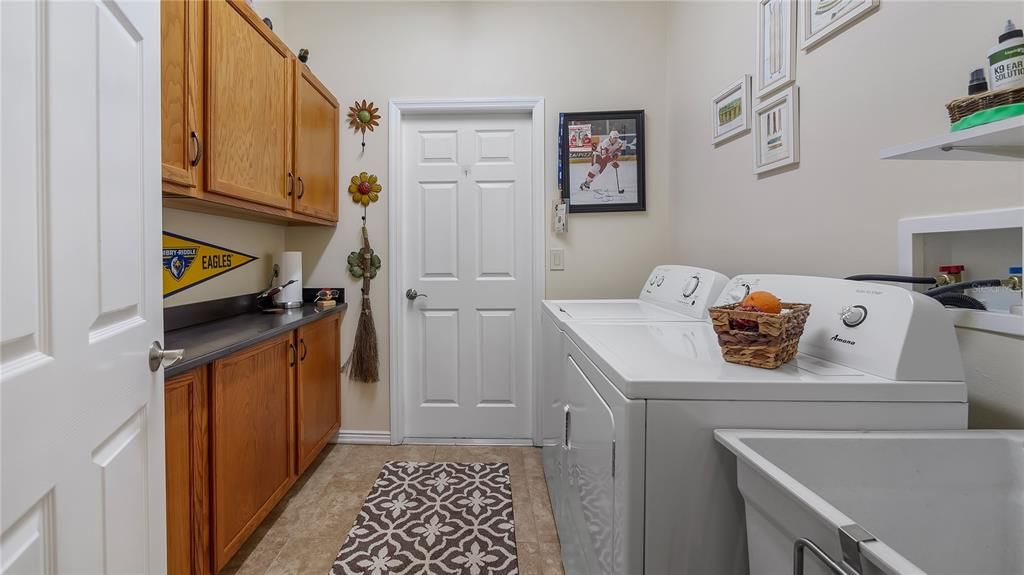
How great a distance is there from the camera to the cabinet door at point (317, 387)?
2063mm

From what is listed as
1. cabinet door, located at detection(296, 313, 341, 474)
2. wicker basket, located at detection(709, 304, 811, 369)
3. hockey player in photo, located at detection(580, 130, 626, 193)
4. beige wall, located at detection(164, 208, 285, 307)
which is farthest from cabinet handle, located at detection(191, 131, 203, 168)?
hockey player in photo, located at detection(580, 130, 626, 193)

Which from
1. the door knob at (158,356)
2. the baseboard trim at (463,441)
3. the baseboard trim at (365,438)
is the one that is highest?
the door knob at (158,356)

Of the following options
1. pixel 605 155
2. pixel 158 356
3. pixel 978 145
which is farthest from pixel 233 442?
pixel 605 155

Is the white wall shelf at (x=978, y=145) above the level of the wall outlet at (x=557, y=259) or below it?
above

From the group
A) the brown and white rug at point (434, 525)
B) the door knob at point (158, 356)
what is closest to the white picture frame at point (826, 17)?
the door knob at point (158, 356)

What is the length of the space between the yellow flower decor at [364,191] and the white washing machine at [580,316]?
1.28 meters

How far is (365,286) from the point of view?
8.61ft

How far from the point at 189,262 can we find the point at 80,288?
1326 millimetres

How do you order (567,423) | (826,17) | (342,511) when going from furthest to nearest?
(342,511), (567,423), (826,17)

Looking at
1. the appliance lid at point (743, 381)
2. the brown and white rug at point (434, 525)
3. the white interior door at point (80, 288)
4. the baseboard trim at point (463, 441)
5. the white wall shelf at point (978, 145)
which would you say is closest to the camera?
the white interior door at point (80, 288)

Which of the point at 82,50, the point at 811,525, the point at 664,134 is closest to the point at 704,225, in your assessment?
the point at 664,134

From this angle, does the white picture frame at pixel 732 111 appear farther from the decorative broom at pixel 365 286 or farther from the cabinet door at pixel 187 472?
the cabinet door at pixel 187 472

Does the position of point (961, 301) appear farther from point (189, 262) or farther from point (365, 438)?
point (365, 438)

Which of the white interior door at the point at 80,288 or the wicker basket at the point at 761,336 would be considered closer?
the white interior door at the point at 80,288
